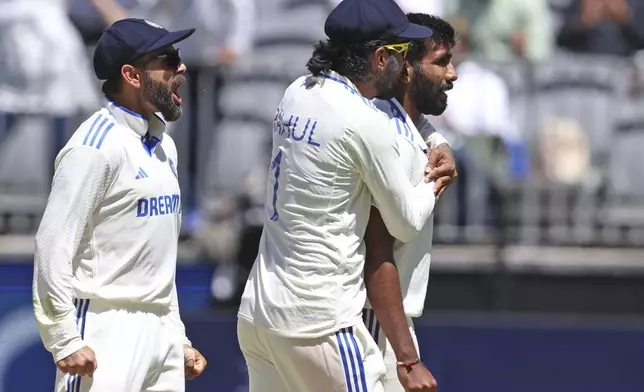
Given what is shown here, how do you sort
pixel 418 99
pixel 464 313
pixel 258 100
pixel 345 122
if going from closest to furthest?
pixel 345 122
pixel 418 99
pixel 464 313
pixel 258 100

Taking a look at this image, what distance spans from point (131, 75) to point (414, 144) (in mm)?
916

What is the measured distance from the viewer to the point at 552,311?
7.55 metres

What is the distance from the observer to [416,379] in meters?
3.59

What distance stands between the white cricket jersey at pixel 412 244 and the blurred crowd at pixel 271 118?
11.7 feet

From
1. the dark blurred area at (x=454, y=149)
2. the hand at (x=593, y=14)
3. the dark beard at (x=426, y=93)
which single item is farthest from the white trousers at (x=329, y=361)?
the hand at (x=593, y=14)

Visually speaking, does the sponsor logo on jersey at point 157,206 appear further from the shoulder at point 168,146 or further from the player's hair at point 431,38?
the player's hair at point 431,38

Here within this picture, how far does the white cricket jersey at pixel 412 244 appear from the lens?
12.3 feet

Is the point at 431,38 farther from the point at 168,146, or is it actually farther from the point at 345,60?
the point at 168,146

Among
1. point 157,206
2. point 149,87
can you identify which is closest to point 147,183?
point 157,206

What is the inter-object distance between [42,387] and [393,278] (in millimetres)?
3389

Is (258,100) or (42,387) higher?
(258,100)

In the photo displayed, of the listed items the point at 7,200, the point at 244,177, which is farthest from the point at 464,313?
the point at 7,200

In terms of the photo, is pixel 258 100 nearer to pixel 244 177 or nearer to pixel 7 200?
pixel 244 177

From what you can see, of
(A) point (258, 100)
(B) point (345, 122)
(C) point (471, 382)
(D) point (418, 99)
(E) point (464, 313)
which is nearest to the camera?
(B) point (345, 122)
